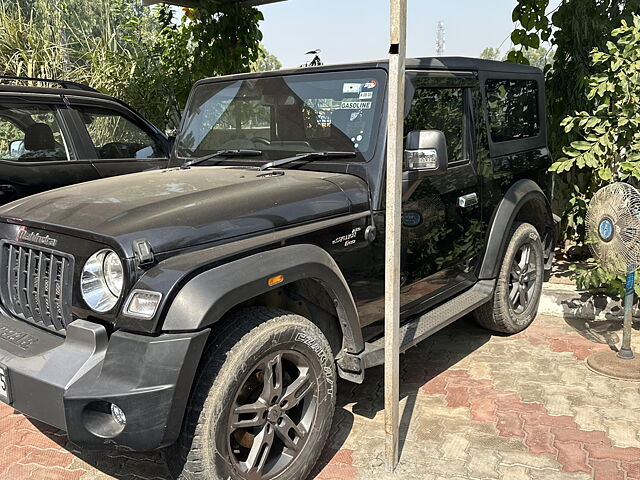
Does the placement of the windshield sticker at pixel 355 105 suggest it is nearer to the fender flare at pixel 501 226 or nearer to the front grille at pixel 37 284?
the fender flare at pixel 501 226

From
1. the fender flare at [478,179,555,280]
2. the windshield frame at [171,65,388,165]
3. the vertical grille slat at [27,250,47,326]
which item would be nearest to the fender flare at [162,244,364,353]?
the windshield frame at [171,65,388,165]

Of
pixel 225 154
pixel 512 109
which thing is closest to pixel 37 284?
pixel 225 154

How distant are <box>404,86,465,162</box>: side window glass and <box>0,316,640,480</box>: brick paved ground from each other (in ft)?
4.78

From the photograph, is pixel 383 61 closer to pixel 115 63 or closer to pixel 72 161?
pixel 72 161

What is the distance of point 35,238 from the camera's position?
2.64 meters

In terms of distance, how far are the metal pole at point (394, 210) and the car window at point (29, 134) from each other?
3.54 metres

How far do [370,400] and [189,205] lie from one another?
5.81ft

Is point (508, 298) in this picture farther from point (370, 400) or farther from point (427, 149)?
point (427, 149)

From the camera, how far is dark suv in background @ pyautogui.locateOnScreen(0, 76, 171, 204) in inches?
191

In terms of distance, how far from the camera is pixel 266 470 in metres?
2.66

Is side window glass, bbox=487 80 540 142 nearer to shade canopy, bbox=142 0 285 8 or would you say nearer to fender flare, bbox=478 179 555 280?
fender flare, bbox=478 179 555 280

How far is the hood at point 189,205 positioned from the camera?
7.93ft

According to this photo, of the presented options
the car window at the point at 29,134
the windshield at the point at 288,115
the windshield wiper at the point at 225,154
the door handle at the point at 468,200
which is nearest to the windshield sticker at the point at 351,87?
the windshield at the point at 288,115

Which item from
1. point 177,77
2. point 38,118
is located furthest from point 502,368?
point 177,77
